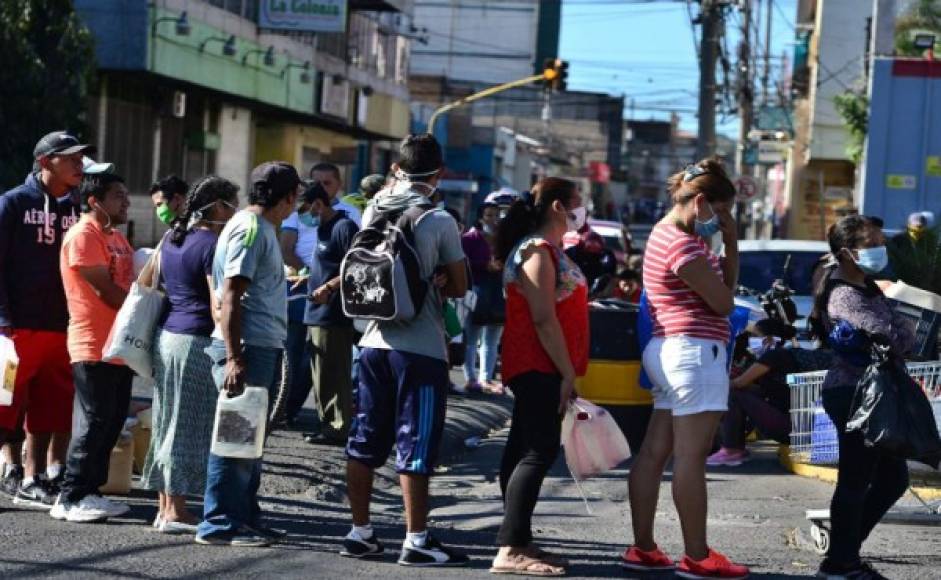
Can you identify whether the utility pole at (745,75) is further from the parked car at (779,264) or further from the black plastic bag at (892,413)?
the black plastic bag at (892,413)

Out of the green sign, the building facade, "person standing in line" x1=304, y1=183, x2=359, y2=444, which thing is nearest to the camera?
"person standing in line" x1=304, y1=183, x2=359, y2=444

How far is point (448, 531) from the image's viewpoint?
353 inches

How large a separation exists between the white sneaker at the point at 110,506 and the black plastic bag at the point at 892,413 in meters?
3.66

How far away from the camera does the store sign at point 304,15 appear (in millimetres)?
32250

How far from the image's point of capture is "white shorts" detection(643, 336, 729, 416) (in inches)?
293

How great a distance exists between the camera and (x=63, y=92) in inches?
854

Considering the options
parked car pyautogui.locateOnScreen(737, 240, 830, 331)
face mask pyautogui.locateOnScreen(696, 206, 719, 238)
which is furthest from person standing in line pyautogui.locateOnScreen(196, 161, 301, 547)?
parked car pyautogui.locateOnScreen(737, 240, 830, 331)

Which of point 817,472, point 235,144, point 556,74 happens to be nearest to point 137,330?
point 817,472

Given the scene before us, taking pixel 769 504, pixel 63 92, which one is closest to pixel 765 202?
pixel 63 92

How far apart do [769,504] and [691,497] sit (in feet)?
10.2

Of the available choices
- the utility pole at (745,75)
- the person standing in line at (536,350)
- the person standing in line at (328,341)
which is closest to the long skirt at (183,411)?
the person standing in line at (536,350)

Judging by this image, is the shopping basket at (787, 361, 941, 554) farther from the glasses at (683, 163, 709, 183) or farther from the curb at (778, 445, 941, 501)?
the curb at (778, 445, 941, 501)

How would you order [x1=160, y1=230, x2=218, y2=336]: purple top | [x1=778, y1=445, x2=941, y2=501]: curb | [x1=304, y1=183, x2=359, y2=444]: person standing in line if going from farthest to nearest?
[x1=304, y1=183, x2=359, y2=444]: person standing in line
[x1=778, y1=445, x2=941, y2=501]: curb
[x1=160, y1=230, x2=218, y2=336]: purple top

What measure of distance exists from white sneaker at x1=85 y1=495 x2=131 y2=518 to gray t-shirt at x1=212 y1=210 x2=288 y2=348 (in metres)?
1.19
